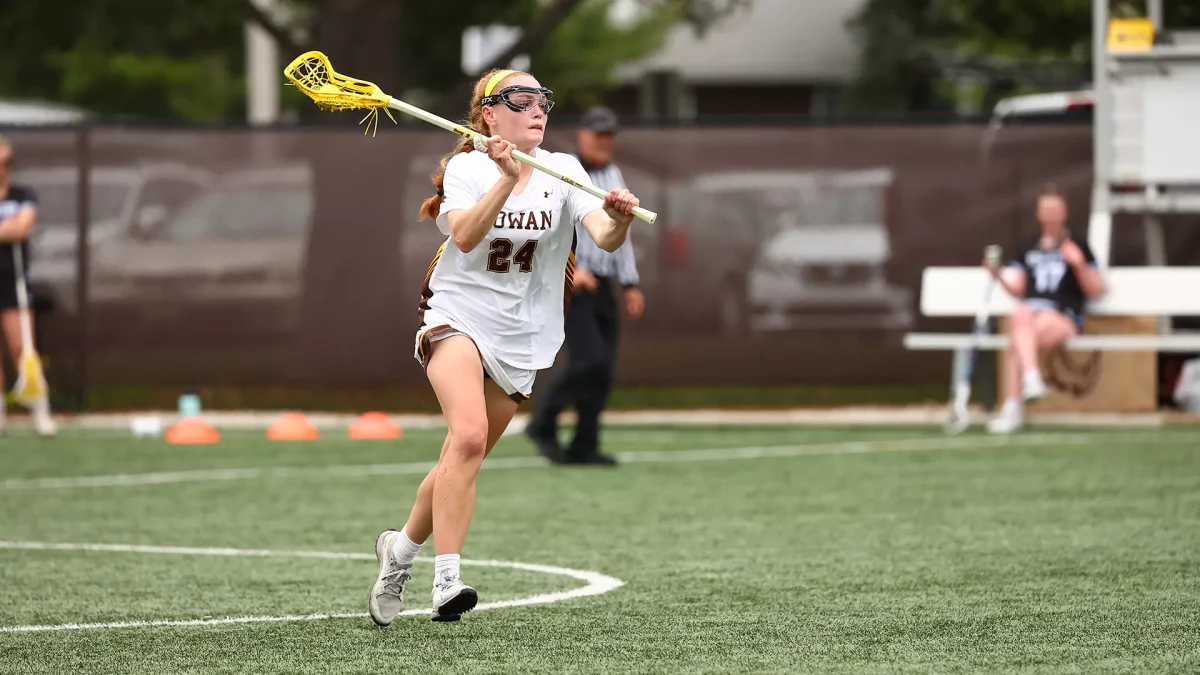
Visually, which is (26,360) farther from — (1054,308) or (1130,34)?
(1130,34)

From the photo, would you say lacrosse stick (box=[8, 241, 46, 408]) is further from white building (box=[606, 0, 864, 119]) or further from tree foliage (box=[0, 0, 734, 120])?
white building (box=[606, 0, 864, 119])

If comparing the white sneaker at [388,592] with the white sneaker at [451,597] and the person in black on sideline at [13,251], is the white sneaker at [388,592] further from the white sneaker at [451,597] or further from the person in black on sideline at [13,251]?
the person in black on sideline at [13,251]

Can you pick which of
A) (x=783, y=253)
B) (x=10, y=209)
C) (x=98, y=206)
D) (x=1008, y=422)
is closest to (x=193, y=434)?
(x=10, y=209)

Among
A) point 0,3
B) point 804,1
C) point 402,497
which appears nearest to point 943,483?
point 402,497

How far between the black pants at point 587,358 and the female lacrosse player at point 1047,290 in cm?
363

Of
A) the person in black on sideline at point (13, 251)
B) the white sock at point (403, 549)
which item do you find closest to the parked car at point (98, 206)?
the person in black on sideline at point (13, 251)

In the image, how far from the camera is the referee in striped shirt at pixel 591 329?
12250 mm

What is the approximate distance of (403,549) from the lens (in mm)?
6805

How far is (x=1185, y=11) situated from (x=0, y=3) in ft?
38.8

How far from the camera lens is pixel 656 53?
38.3m

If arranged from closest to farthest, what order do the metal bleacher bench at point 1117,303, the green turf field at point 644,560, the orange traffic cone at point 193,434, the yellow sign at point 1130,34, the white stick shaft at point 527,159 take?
the green turf field at point 644,560, the white stick shaft at point 527,159, the orange traffic cone at point 193,434, the metal bleacher bench at point 1117,303, the yellow sign at point 1130,34

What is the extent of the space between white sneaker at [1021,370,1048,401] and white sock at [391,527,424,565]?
8.47 metres

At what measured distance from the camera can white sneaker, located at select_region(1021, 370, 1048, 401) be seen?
47.6 feet

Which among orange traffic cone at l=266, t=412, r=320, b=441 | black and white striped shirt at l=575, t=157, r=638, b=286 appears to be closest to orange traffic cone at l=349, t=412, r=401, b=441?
orange traffic cone at l=266, t=412, r=320, b=441
